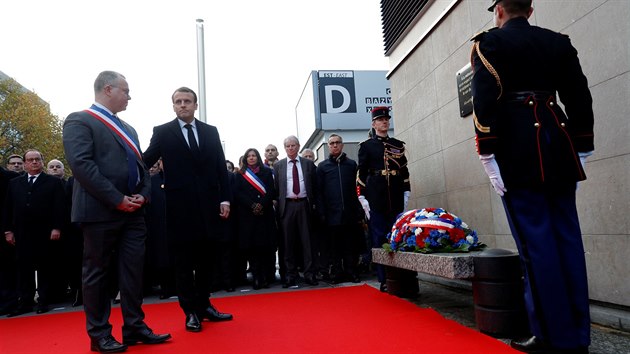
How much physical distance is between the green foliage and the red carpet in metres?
26.9

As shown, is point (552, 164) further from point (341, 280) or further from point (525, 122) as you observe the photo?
point (341, 280)

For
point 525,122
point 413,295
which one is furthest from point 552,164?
point 413,295

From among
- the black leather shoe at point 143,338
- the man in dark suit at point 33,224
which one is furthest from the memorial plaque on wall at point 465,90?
the man in dark suit at point 33,224

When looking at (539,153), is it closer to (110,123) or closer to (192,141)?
(192,141)

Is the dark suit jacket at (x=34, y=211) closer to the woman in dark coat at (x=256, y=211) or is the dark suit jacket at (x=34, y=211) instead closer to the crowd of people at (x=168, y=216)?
the crowd of people at (x=168, y=216)

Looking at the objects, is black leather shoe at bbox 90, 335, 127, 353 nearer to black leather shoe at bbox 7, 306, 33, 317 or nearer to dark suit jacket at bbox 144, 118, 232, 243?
dark suit jacket at bbox 144, 118, 232, 243

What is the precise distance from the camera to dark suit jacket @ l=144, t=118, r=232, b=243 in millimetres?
3441

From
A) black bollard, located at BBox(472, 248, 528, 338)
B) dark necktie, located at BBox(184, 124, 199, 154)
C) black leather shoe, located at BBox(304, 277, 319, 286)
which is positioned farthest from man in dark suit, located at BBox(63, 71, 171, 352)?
black leather shoe, located at BBox(304, 277, 319, 286)

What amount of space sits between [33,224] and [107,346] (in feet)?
10.3

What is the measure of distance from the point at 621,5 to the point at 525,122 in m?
1.14

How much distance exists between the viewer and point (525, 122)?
2.37 metres

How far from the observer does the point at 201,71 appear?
1014cm

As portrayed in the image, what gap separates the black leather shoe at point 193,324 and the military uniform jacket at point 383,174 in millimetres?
2126

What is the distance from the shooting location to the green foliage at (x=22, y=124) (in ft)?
90.4
